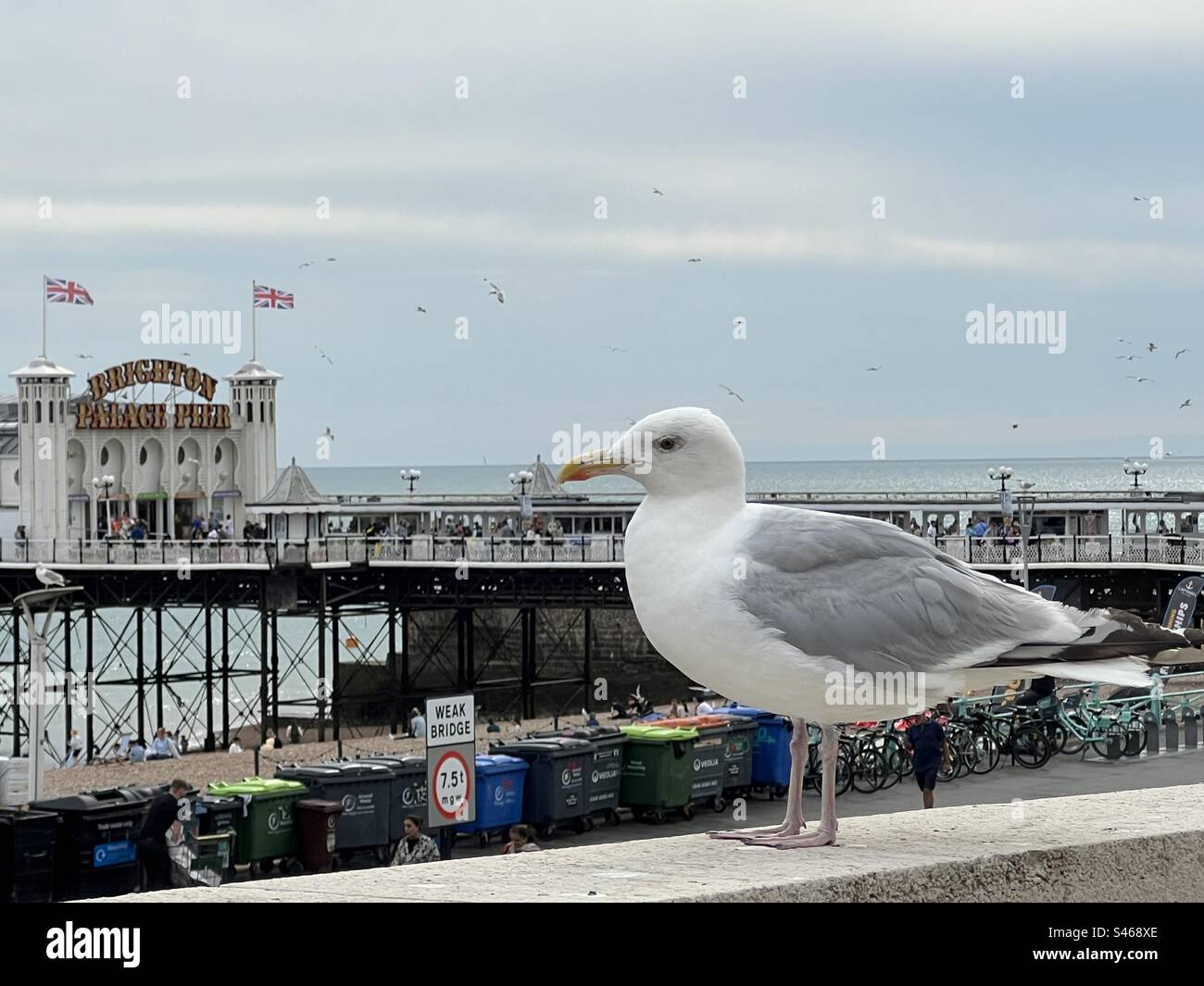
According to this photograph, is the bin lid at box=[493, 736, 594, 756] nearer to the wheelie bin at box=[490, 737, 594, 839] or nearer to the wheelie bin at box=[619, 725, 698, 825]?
the wheelie bin at box=[490, 737, 594, 839]

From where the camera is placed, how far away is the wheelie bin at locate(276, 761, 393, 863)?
61.1 feet

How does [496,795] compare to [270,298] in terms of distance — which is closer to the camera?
[496,795]

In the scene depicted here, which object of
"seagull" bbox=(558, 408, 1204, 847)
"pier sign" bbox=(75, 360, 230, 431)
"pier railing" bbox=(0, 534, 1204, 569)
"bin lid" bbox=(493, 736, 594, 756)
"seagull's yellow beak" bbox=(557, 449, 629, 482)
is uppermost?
"pier sign" bbox=(75, 360, 230, 431)

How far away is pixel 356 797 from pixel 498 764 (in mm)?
1827

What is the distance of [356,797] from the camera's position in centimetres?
1873

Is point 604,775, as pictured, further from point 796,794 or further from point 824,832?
point 824,832

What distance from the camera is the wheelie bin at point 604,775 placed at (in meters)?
20.7

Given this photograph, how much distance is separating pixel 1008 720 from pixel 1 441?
51050mm

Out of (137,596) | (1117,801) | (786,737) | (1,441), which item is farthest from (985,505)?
(1117,801)

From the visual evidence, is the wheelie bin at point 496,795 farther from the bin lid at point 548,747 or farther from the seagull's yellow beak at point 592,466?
the seagull's yellow beak at point 592,466

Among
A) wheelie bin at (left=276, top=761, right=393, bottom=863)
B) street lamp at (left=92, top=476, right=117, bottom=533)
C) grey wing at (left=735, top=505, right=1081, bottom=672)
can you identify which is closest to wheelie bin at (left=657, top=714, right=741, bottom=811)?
wheelie bin at (left=276, top=761, right=393, bottom=863)

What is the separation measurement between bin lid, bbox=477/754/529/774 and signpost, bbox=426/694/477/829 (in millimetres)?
1880

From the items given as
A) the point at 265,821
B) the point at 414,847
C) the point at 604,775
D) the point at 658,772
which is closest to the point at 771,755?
the point at 658,772
